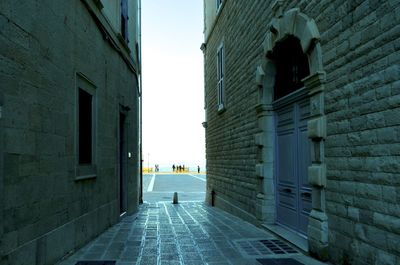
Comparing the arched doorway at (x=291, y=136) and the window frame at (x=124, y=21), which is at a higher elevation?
the window frame at (x=124, y=21)

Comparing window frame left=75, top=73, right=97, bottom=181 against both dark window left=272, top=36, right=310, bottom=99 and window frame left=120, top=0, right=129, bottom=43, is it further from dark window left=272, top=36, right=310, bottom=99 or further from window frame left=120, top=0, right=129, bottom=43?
window frame left=120, top=0, right=129, bottom=43

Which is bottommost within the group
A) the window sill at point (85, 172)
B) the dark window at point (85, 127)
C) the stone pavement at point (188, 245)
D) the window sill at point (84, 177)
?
the stone pavement at point (188, 245)

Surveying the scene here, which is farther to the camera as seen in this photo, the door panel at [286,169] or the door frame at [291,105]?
the door panel at [286,169]

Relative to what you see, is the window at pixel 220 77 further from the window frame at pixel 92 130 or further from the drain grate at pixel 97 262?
the drain grate at pixel 97 262

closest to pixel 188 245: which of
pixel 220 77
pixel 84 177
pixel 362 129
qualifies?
pixel 84 177

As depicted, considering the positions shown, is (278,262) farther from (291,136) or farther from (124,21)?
(124,21)

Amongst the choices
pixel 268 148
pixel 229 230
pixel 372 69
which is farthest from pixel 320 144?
pixel 229 230

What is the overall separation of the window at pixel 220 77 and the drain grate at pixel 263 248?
21.0ft

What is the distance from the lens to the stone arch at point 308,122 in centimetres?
594

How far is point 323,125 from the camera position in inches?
233

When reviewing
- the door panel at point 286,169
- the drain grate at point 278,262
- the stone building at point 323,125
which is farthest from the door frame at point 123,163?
the drain grate at point 278,262

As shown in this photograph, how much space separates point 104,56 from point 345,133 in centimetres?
561

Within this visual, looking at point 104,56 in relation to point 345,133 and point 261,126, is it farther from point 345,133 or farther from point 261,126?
point 345,133

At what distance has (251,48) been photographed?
997 cm
